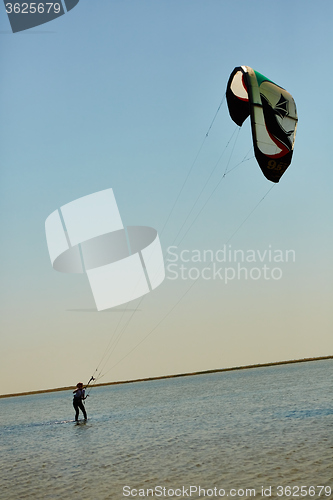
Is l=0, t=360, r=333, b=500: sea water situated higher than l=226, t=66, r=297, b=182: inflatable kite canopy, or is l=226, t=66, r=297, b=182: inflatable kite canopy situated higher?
l=226, t=66, r=297, b=182: inflatable kite canopy

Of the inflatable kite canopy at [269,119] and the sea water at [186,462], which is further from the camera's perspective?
the inflatable kite canopy at [269,119]

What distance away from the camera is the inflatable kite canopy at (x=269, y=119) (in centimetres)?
1144

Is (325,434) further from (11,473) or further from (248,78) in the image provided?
(248,78)

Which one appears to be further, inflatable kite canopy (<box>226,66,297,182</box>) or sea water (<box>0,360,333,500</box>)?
inflatable kite canopy (<box>226,66,297,182</box>)

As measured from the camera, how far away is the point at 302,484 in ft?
23.3

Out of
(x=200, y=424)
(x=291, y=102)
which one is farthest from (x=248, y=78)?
(x=200, y=424)

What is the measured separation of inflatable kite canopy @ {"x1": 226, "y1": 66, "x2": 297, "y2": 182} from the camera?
11.4m

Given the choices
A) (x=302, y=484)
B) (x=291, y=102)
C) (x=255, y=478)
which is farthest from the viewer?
(x=291, y=102)

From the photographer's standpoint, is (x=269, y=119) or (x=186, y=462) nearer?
(x=186, y=462)

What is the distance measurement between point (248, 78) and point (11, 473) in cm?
1054

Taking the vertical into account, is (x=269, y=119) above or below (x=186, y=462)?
above

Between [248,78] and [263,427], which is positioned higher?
[248,78]

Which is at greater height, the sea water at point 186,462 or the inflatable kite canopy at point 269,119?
the inflatable kite canopy at point 269,119

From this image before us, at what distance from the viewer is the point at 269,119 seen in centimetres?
1199
